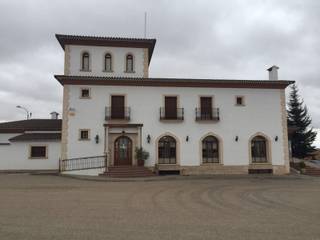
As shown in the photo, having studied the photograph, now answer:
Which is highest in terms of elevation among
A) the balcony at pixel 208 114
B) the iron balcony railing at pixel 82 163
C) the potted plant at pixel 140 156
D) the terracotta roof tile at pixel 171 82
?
the terracotta roof tile at pixel 171 82

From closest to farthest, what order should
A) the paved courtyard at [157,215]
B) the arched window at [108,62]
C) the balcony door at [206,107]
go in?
the paved courtyard at [157,215], the balcony door at [206,107], the arched window at [108,62]

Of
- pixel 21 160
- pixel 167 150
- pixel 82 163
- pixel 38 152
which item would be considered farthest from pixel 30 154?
pixel 167 150

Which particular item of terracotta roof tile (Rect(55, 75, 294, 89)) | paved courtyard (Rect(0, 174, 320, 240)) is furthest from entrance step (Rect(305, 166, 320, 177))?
paved courtyard (Rect(0, 174, 320, 240))

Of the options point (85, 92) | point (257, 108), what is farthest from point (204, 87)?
point (85, 92)

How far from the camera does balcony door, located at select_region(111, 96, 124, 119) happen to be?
1827cm

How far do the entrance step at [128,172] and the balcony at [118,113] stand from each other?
3.21 metres

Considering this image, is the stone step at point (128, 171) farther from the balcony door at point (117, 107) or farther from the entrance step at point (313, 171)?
the entrance step at point (313, 171)

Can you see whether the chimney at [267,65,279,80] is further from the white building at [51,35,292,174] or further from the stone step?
the stone step

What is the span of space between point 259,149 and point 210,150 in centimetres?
344

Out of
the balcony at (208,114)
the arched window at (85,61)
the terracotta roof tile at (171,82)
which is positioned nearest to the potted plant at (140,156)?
the balcony at (208,114)

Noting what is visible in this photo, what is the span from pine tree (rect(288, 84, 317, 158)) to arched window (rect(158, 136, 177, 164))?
1879 centimetres

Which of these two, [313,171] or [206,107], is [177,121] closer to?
[206,107]

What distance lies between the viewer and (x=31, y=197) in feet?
31.0

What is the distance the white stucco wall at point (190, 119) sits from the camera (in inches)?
707
